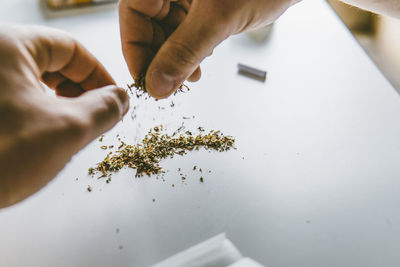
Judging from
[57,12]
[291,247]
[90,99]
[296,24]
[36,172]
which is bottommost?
[291,247]

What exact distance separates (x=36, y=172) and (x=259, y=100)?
2.47ft

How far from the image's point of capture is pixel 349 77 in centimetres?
119

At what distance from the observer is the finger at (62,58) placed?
66cm

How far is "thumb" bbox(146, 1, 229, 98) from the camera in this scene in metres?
0.75

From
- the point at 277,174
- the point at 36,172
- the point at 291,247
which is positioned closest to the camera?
the point at 36,172

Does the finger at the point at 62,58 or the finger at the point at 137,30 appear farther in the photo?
the finger at the point at 137,30

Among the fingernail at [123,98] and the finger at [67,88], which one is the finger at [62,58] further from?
the fingernail at [123,98]

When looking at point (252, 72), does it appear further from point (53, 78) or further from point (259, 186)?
point (53, 78)

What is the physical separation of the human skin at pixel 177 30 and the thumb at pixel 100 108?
0.50ft

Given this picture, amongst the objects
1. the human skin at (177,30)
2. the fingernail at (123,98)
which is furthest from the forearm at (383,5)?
the fingernail at (123,98)

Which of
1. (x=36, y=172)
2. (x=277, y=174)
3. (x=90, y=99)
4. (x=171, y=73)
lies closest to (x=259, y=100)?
(x=277, y=174)

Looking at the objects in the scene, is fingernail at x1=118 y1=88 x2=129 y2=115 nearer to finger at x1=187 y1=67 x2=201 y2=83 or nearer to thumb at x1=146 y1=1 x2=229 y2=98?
thumb at x1=146 y1=1 x2=229 y2=98

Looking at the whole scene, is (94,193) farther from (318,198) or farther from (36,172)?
(318,198)

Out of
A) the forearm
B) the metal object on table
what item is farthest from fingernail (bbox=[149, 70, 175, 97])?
the forearm
